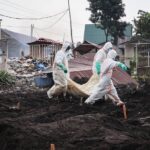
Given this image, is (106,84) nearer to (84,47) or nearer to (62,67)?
(62,67)

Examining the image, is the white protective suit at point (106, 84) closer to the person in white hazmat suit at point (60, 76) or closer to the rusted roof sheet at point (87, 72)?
the person in white hazmat suit at point (60, 76)

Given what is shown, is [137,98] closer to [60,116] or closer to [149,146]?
[60,116]

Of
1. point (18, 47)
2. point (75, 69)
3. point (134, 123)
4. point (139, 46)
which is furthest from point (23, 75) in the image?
point (18, 47)

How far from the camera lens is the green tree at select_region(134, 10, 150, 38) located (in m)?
38.4

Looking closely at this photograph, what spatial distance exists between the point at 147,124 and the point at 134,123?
1.11 ft

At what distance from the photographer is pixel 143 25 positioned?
3903cm

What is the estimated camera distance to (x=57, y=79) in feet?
53.8

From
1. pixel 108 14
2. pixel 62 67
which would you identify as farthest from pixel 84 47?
pixel 62 67

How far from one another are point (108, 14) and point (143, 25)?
6.82 metres

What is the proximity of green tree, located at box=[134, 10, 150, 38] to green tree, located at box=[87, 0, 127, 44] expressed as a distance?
4750 mm

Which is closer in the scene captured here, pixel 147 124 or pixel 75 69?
pixel 147 124

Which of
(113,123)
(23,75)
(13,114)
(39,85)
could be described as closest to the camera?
(113,123)

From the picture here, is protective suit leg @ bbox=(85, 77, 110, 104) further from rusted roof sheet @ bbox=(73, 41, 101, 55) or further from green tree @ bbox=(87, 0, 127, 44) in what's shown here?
green tree @ bbox=(87, 0, 127, 44)

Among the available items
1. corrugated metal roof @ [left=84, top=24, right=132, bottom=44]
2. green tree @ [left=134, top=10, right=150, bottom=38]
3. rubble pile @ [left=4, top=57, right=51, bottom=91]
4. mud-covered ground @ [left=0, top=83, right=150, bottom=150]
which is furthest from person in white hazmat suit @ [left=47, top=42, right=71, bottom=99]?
corrugated metal roof @ [left=84, top=24, right=132, bottom=44]
